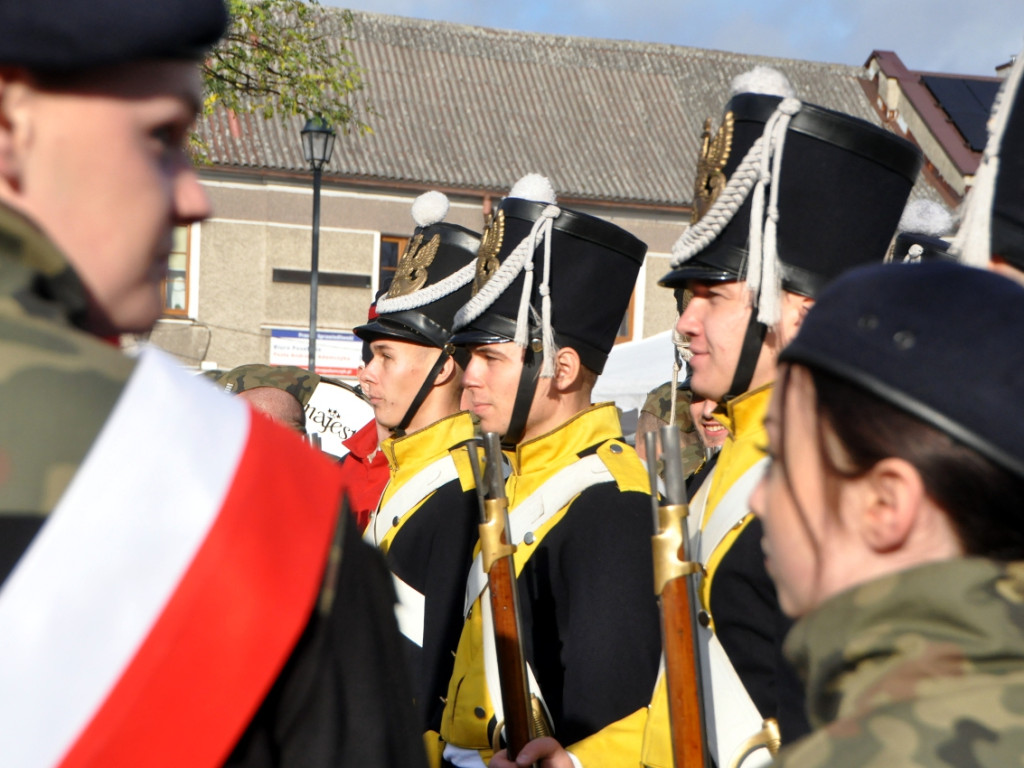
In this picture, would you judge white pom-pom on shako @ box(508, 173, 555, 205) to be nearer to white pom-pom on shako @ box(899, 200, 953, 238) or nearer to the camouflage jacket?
white pom-pom on shako @ box(899, 200, 953, 238)

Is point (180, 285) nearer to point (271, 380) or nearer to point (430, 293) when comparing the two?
point (271, 380)

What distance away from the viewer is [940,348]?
4.44 feet

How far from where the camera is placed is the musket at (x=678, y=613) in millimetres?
2400

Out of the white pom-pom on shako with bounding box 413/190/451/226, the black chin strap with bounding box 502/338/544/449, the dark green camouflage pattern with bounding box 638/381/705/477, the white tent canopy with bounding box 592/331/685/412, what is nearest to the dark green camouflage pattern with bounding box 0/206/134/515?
the black chin strap with bounding box 502/338/544/449

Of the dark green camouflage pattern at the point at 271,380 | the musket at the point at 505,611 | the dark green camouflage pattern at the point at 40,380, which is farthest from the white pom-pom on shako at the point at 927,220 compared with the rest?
the dark green camouflage pattern at the point at 40,380

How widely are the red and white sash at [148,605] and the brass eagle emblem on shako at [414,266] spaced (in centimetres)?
396

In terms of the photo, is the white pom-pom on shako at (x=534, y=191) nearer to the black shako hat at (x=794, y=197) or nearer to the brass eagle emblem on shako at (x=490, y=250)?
the brass eagle emblem on shako at (x=490, y=250)

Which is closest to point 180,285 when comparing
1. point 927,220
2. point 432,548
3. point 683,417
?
point 683,417

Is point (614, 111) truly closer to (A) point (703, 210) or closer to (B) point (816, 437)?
(A) point (703, 210)

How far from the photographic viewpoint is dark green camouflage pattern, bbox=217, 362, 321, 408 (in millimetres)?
6406

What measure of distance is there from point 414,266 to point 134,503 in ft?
13.5

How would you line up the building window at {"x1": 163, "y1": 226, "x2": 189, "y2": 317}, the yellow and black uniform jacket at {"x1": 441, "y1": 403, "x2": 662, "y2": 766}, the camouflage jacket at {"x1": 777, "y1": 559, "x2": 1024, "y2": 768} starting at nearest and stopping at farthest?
the camouflage jacket at {"x1": 777, "y1": 559, "x2": 1024, "y2": 768}, the yellow and black uniform jacket at {"x1": 441, "y1": 403, "x2": 662, "y2": 766}, the building window at {"x1": 163, "y1": 226, "x2": 189, "y2": 317}

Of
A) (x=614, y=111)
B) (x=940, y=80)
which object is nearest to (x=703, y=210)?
(x=614, y=111)

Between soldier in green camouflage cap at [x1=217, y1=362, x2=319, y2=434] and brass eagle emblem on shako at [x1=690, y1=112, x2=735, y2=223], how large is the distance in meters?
3.12
